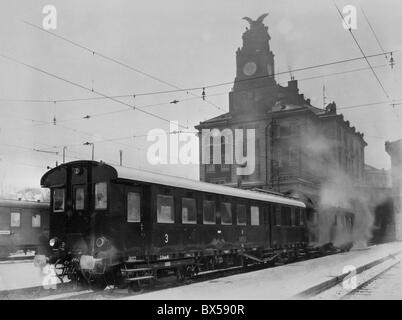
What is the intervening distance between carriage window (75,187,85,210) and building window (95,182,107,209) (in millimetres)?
536

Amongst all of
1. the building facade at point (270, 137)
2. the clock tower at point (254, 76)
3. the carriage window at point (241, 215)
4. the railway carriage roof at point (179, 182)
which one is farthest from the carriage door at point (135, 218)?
the building facade at point (270, 137)

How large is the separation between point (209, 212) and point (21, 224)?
605 inches

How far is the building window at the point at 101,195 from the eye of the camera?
13.2 m

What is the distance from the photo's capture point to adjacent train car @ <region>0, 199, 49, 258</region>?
27312 millimetres

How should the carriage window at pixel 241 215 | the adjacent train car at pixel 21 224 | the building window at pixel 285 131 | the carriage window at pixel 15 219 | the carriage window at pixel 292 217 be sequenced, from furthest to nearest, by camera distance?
1. the building window at pixel 285 131
2. the carriage window at pixel 15 219
3. the adjacent train car at pixel 21 224
4. the carriage window at pixel 292 217
5. the carriage window at pixel 241 215

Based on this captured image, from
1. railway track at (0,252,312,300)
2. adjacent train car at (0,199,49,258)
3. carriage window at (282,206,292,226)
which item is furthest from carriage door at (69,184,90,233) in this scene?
adjacent train car at (0,199,49,258)

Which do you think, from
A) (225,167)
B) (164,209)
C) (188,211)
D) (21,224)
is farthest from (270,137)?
(164,209)

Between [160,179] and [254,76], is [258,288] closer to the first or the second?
[160,179]

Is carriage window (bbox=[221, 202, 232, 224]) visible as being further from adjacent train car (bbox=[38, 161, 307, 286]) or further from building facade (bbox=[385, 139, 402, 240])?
building facade (bbox=[385, 139, 402, 240])

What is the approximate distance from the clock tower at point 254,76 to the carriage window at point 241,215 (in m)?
24.8

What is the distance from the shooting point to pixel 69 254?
528 inches

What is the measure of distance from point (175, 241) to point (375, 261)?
10778 mm

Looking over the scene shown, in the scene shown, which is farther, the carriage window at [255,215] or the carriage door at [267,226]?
the carriage door at [267,226]

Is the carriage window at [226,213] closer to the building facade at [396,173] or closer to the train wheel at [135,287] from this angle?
the train wheel at [135,287]
